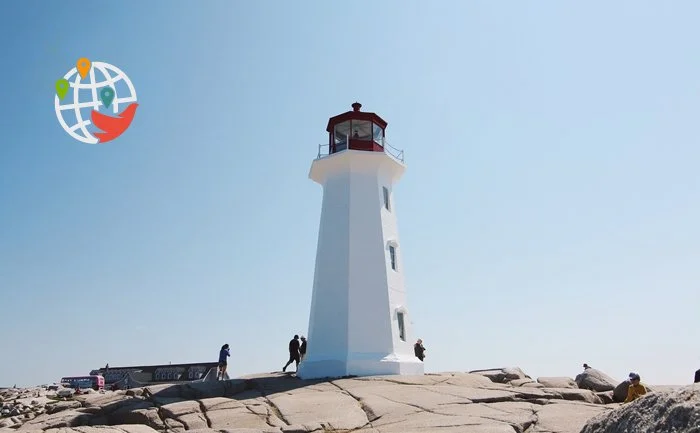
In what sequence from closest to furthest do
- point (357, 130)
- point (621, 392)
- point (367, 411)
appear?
point (367, 411)
point (621, 392)
point (357, 130)

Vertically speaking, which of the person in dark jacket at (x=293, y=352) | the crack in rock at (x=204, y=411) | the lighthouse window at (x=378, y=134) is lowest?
the crack in rock at (x=204, y=411)

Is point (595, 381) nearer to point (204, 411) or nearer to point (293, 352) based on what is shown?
point (293, 352)

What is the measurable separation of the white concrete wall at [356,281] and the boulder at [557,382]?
5070 mm

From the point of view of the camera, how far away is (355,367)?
2225 cm

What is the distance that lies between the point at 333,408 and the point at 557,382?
1006 centimetres

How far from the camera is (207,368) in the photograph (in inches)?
1004

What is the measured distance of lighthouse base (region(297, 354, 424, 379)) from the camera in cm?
2223

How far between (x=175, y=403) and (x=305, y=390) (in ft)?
13.8

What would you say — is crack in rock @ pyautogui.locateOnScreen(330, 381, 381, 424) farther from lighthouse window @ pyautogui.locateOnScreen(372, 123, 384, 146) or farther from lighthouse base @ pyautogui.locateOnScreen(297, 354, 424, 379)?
lighthouse window @ pyautogui.locateOnScreen(372, 123, 384, 146)

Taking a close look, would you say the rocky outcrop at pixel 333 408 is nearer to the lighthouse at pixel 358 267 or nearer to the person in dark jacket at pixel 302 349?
the lighthouse at pixel 358 267

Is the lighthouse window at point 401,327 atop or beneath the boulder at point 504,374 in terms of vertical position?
atop

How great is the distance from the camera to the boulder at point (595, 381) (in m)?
20.7

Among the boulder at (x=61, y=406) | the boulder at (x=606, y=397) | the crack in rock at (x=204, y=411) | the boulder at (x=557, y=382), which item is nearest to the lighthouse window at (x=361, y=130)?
the boulder at (x=557, y=382)

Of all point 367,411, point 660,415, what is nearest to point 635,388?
point 367,411
